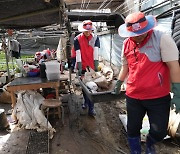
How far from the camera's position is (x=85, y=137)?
4.32 meters

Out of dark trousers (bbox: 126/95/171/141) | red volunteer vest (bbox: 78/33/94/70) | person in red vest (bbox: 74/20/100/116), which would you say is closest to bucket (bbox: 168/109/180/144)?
dark trousers (bbox: 126/95/171/141)

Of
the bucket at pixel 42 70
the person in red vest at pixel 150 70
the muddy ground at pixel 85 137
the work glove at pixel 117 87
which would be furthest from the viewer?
the bucket at pixel 42 70

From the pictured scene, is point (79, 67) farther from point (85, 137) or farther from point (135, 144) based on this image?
point (135, 144)

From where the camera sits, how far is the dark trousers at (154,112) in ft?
8.36

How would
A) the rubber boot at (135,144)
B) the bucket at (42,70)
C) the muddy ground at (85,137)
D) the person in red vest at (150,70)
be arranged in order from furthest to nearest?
the bucket at (42,70)
the muddy ground at (85,137)
the rubber boot at (135,144)
the person in red vest at (150,70)

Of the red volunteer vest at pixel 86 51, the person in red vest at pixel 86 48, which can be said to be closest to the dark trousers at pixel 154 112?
the person in red vest at pixel 86 48

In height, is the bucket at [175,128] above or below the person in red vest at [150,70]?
below

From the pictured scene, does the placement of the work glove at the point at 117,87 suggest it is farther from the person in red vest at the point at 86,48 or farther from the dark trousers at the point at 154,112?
the person in red vest at the point at 86,48

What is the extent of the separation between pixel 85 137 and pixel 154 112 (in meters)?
2.13

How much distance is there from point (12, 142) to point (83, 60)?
7.90 ft

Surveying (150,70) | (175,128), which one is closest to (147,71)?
(150,70)

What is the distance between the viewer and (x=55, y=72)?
5070mm

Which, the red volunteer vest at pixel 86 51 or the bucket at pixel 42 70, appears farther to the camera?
the bucket at pixel 42 70

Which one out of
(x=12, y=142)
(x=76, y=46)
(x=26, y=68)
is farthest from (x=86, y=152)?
(x=26, y=68)
